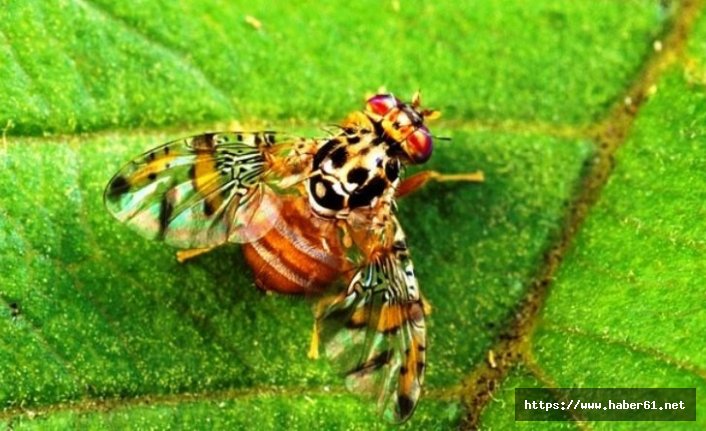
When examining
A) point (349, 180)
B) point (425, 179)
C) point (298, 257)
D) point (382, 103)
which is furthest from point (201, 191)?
point (425, 179)

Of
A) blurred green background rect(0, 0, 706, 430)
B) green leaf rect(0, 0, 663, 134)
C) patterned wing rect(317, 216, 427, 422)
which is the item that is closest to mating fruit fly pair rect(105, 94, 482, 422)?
patterned wing rect(317, 216, 427, 422)

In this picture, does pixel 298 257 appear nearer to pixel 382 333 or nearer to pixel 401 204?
pixel 382 333

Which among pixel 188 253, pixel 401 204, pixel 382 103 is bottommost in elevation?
pixel 188 253

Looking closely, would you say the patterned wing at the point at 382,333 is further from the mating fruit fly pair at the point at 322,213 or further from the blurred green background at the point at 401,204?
the blurred green background at the point at 401,204

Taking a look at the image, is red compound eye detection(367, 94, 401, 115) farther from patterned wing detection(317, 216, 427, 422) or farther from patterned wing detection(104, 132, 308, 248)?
patterned wing detection(317, 216, 427, 422)

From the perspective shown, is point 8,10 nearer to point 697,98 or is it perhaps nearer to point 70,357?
point 70,357

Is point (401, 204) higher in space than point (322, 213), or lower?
higher

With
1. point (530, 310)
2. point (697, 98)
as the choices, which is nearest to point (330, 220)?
point (530, 310)
